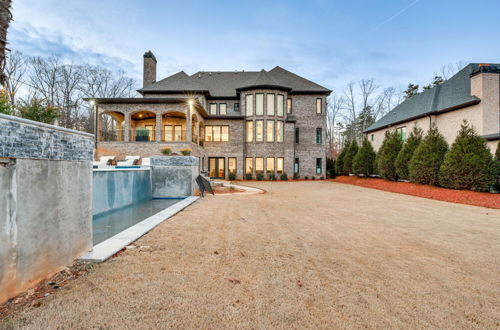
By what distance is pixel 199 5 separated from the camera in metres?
21.4

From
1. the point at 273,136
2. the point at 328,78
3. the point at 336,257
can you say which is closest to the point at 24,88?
the point at 273,136

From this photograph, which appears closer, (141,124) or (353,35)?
(141,124)

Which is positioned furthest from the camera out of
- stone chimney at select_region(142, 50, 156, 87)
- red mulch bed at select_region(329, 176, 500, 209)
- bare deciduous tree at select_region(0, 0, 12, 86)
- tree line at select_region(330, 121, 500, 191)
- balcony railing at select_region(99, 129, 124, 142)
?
stone chimney at select_region(142, 50, 156, 87)

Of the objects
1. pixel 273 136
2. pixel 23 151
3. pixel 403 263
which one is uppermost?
pixel 273 136

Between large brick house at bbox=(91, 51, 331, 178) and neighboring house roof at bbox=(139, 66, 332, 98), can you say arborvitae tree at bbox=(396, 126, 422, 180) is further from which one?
neighboring house roof at bbox=(139, 66, 332, 98)

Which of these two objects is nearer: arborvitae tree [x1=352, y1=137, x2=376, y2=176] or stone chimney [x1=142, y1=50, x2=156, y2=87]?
arborvitae tree [x1=352, y1=137, x2=376, y2=176]

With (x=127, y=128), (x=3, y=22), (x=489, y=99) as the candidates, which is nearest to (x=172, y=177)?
(x=3, y=22)

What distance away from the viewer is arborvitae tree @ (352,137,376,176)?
60.0ft

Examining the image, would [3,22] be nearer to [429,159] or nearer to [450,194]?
[450,194]

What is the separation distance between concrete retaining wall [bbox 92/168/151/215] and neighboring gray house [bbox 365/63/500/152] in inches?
698

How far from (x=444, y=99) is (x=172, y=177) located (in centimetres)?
1968

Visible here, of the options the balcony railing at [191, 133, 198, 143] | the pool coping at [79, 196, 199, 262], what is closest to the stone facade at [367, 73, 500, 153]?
the pool coping at [79, 196, 199, 262]

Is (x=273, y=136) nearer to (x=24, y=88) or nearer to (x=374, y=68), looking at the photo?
(x=24, y=88)

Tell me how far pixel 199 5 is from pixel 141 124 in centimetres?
1326
